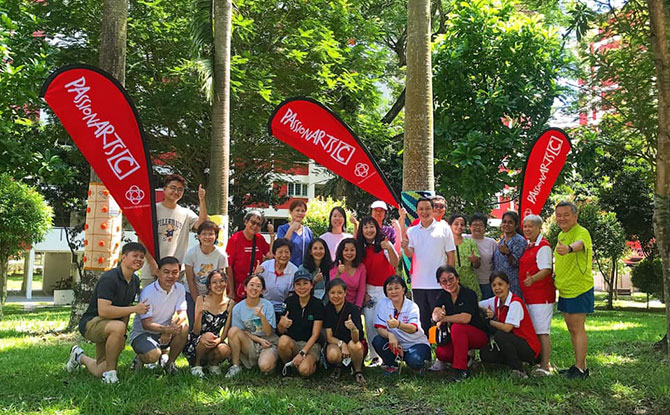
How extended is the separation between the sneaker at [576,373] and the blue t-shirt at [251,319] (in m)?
3.25

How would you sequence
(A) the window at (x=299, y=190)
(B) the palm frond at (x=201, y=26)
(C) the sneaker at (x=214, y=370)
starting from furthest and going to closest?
(A) the window at (x=299, y=190)
(B) the palm frond at (x=201, y=26)
(C) the sneaker at (x=214, y=370)

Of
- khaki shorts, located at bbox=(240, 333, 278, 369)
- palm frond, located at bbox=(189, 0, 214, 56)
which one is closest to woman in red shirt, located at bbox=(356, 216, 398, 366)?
khaki shorts, located at bbox=(240, 333, 278, 369)

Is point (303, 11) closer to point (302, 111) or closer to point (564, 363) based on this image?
point (302, 111)

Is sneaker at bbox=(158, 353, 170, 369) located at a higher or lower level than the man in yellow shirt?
lower

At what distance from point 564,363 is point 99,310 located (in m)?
5.57

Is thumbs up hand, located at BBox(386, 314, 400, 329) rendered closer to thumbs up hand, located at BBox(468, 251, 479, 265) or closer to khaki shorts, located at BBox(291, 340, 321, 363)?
khaki shorts, located at BBox(291, 340, 321, 363)

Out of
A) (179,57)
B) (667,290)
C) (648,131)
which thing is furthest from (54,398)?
(179,57)

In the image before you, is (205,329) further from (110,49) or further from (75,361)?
(110,49)

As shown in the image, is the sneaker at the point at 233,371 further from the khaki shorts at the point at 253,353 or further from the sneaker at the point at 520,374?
the sneaker at the point at 520,374

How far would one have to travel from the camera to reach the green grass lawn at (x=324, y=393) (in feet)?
15.7

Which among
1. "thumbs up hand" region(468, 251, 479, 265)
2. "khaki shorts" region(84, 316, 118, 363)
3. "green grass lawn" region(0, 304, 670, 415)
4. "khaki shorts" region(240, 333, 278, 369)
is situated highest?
"thumbs up hand" region(468, 251, 479, 265)

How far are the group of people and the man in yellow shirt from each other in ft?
0.04

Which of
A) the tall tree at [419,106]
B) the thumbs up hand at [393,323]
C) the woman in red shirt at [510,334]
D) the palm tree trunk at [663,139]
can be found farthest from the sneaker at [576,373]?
the tall tree at [419,106]

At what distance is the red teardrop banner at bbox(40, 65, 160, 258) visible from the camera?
19.7ft
